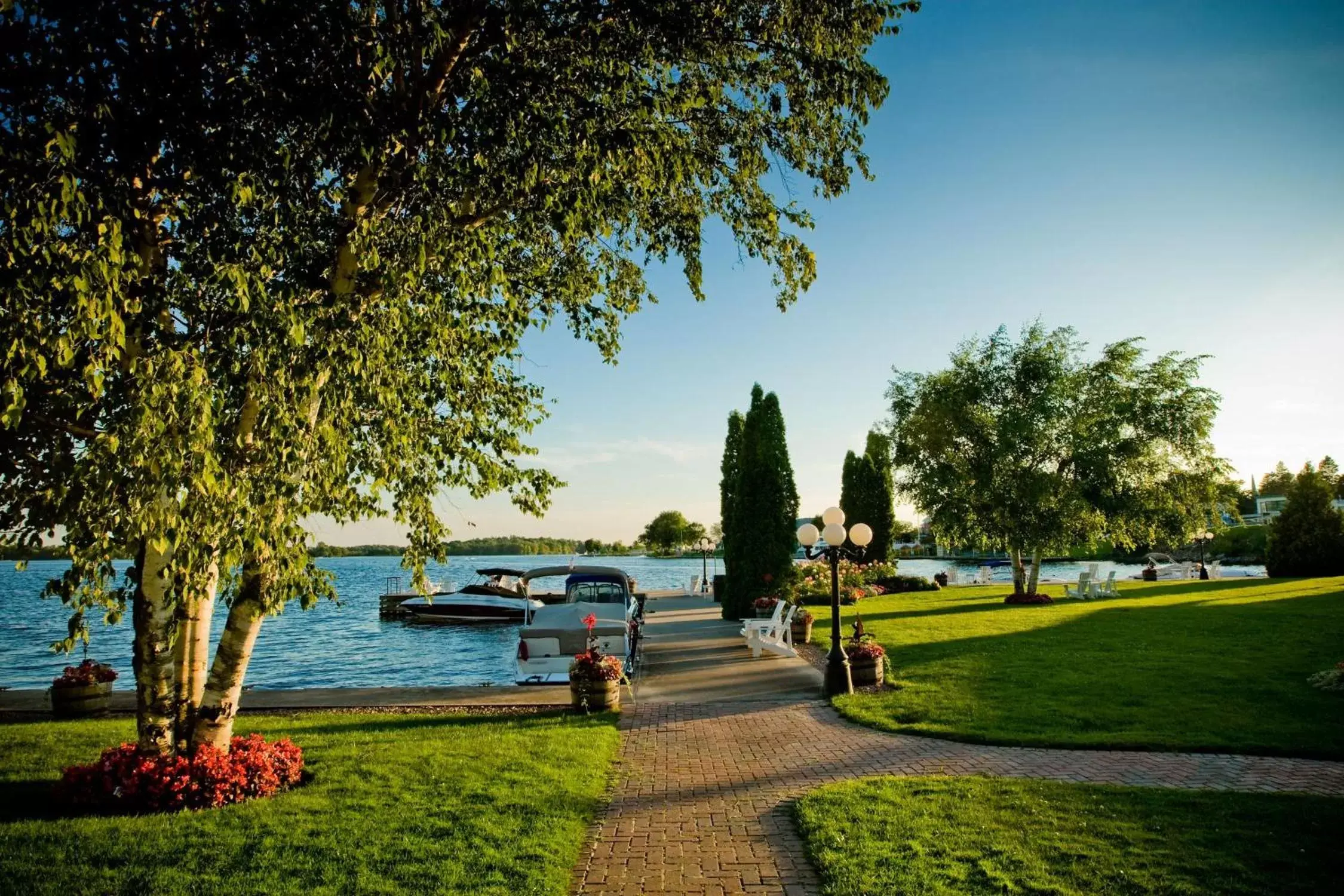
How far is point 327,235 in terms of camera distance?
688 centimetres

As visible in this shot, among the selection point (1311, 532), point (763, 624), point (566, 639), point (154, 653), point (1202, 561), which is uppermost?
point (154, 653)

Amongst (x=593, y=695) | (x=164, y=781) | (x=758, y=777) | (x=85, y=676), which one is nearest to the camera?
(x=164, y=781)

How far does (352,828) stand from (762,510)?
1918 cm

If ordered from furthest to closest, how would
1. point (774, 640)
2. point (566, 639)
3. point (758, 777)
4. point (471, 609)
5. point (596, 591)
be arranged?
point (471, 609) → point (596, 591) → point (774, 640) → point (566, 639) → point (758, 777)

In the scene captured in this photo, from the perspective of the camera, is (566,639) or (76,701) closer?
(76,701)

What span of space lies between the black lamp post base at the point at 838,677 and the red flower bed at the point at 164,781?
789 cm

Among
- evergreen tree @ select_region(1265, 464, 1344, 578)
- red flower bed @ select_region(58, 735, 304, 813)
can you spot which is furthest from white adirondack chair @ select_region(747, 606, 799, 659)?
A: evergreen tree @ select_region(1265, 464, 1344, 578)

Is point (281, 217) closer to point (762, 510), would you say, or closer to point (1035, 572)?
point (762, 510)

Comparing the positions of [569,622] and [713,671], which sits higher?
[569,622]

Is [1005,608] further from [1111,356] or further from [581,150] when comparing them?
[581,150]

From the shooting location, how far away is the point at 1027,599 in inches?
1021

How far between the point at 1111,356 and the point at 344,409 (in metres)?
30.3

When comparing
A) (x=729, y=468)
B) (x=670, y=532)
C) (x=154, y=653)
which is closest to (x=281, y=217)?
(x=154, y=653)

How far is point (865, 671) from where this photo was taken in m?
12.2
